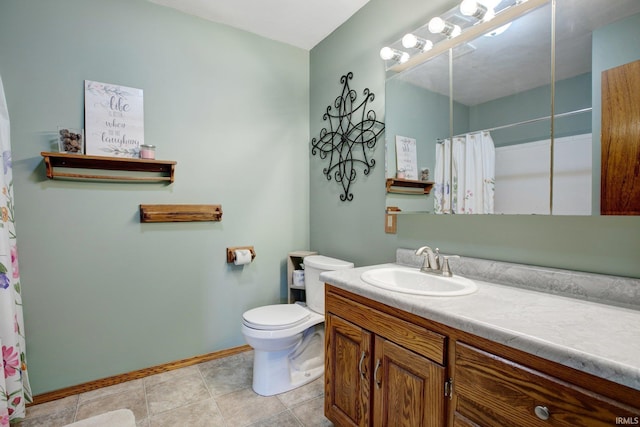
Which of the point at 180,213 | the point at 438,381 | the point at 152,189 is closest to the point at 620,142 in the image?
the point at 438,381

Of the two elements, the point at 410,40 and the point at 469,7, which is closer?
the point at 469,7

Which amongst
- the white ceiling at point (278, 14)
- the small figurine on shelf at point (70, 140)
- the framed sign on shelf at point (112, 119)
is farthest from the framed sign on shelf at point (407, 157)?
the small figurine on shelf at point (70, 140)

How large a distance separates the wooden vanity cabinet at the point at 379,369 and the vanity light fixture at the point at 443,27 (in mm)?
1434

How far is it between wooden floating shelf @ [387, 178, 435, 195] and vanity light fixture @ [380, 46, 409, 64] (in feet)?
2.35

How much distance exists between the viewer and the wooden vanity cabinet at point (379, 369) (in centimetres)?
104

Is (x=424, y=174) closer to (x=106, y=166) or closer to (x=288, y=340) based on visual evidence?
(x=288, y=340)

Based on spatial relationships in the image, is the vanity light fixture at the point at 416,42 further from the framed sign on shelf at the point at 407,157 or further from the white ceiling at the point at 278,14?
the white ceiling at the point at 278,14

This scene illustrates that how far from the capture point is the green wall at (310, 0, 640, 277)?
3.74ft

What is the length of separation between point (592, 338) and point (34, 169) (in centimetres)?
266

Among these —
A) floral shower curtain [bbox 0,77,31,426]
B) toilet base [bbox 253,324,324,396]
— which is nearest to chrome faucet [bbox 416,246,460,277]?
toilet base [bbox 253,324,324,396]

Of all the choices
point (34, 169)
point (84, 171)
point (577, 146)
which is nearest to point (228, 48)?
point (84, 171)

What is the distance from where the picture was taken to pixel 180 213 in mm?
2178

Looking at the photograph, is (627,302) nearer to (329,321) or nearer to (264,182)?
(329,321)

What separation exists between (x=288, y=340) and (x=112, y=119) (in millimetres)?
1803
